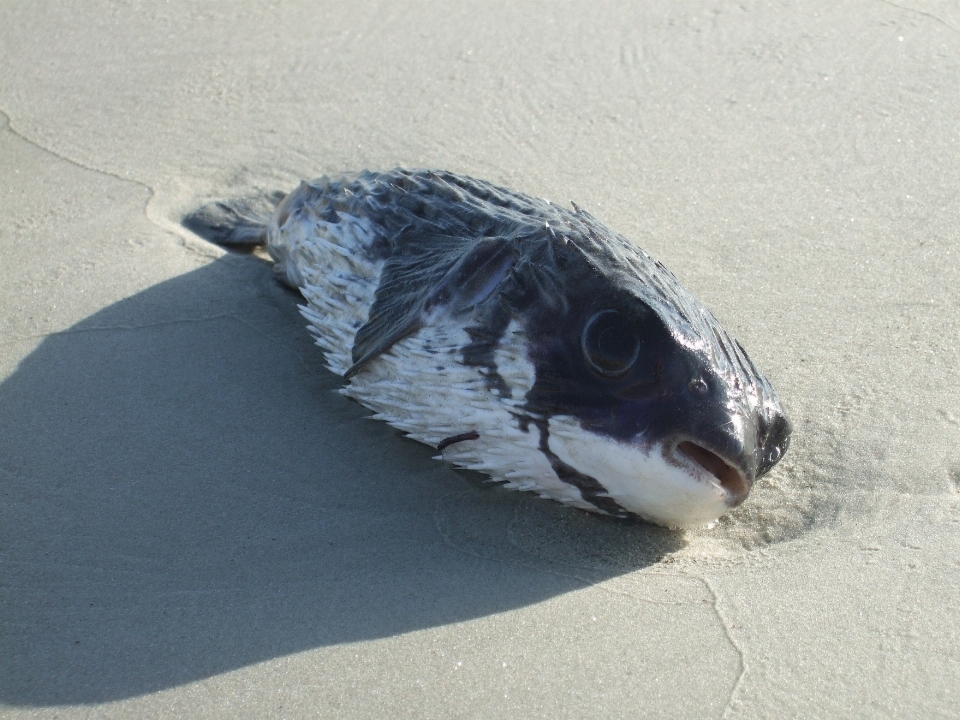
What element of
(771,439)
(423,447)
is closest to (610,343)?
(771,439)

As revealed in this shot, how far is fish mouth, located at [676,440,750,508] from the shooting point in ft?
9.73

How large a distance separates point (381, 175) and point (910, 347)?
2.04 m

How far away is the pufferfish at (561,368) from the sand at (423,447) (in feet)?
0.74

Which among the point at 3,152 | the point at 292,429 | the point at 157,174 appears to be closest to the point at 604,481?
the point at 292,429

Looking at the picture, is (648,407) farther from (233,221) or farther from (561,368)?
(233,221)

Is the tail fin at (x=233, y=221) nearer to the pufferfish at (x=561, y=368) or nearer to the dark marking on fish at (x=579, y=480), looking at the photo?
the pufferfish at (x=561, y=368)

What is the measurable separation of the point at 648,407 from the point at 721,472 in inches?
12.0

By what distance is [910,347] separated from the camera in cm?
392

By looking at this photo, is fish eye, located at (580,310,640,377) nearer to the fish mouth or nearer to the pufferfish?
the pufferfish

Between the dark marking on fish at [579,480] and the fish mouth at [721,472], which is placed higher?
the fish mouth at [721,472]

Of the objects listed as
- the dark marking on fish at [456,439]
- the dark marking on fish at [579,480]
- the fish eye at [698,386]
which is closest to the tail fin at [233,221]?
the dark marking on fish at [456,439]

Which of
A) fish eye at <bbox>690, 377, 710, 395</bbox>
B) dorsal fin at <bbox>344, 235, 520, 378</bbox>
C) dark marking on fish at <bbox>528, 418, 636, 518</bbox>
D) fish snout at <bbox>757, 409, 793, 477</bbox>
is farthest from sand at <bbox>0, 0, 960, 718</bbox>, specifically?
fish eye at <bbox>690, 377, 710, 395</bbox>

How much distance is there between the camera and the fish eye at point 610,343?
9.52ft

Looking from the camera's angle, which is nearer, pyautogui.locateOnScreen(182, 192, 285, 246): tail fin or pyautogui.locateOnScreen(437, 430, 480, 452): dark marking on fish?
pyautogui.locateOnScreen(437, 430, 480, 452): dark marking on fish
